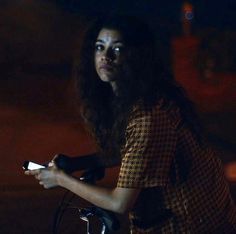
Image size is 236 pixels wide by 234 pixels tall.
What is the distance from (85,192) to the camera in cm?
223

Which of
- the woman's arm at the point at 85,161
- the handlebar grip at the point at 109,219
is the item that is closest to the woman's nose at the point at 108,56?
the woman's arm at the point at 85,161

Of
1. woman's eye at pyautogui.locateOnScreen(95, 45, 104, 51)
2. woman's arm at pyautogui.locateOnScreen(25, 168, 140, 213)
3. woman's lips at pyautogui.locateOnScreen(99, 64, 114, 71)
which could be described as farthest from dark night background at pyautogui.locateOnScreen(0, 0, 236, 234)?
woman's arm at pyautogui.locateOnScreen(25, 168, 140, 213)

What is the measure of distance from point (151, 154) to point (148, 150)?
0.06 ft

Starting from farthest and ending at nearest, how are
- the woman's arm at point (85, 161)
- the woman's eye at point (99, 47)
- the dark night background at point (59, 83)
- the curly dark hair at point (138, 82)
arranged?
the dark night background at point (59, 83) → the woman's arm at point (85, 161) → the woman's eye at point (99, 47) → the curly dark hair at point (138, 82)

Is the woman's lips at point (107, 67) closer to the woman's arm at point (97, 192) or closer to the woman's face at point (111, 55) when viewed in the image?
the woman's face at point (111, 55)

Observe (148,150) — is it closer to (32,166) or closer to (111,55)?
(111,55)

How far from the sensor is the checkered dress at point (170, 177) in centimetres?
212

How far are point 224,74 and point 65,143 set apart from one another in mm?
6149

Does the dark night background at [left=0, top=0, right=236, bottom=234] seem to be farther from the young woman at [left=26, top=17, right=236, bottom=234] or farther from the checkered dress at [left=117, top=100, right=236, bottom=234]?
the checkered dress at [left=117, top=100, right=236, bottom=234]

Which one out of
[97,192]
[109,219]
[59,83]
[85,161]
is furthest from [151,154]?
[59,83]

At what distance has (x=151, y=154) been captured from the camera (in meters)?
2.12

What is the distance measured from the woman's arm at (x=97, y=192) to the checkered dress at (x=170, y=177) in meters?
0.04

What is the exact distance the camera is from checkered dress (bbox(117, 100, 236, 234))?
2121mm

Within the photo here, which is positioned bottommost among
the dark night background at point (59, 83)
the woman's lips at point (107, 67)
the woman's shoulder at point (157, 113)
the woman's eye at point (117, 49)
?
the dark night background at point (59, 83)
